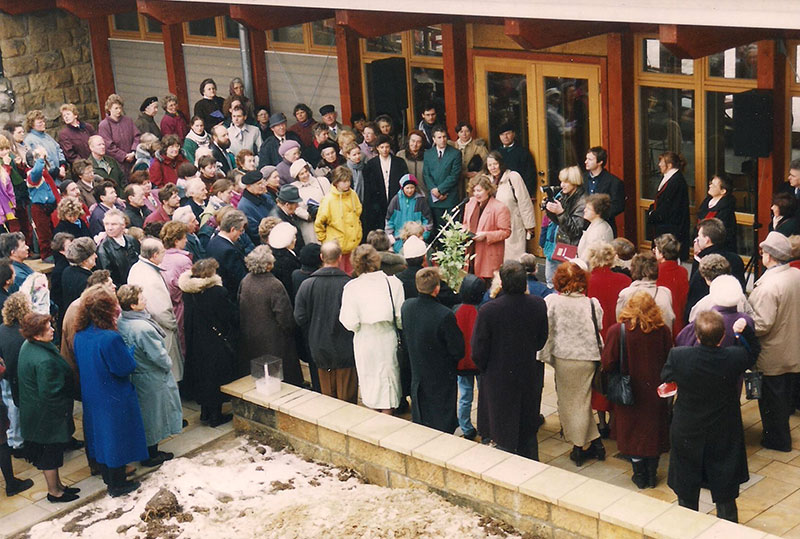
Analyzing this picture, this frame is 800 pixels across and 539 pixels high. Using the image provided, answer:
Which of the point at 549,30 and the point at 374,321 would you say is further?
the point at 549,30

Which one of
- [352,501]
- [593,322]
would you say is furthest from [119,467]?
[593,322]

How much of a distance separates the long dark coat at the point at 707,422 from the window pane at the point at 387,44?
802 cm

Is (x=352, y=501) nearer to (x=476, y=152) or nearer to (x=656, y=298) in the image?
(x=656, y=298)

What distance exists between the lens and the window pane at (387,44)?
46.0 ft

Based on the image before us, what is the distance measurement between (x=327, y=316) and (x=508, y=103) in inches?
197

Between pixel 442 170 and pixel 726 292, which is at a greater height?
pixel 442 170

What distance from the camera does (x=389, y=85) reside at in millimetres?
13148

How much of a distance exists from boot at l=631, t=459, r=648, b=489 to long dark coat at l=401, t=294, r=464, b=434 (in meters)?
1.32

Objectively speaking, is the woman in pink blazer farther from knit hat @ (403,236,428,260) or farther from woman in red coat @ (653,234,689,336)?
woman in red coat @ (653,234,689,336)

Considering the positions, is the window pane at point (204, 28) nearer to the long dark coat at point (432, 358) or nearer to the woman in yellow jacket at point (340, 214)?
the woman in yellow jacket at point (340, 214)

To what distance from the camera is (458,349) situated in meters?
7.78

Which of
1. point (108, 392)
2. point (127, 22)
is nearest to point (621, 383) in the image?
point (108, 392)

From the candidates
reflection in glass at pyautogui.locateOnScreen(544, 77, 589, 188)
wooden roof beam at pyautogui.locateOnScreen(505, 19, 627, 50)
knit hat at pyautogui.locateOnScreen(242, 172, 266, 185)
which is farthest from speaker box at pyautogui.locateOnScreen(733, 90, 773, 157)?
knit hat at pyautogui.locateOnScreen(242, 172, 266, 185)

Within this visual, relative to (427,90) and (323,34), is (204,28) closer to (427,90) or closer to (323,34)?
(323,34)
